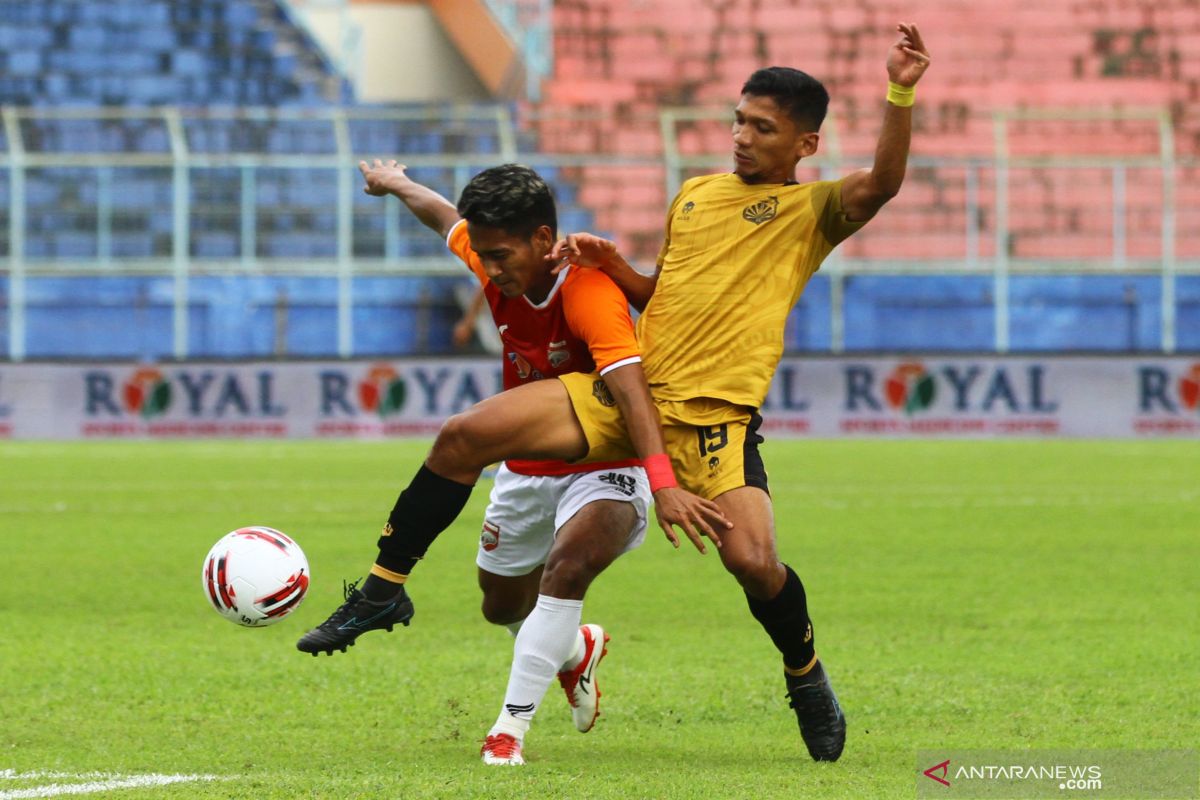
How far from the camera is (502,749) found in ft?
16.5

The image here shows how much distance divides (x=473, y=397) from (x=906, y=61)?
14.7 meters

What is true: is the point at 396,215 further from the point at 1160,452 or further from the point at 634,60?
the point at 1160,452

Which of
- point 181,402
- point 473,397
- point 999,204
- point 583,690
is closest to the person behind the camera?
point 583,690

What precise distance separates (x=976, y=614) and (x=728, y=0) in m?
19.7

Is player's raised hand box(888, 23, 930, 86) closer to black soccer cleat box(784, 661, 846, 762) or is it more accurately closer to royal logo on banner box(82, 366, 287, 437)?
black soccer cleat box(784, 661, 846, 762)

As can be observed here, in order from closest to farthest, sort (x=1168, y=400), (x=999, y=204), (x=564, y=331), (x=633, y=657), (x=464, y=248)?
(x=564, y=331) → (x=464, y=248) → (x=633, y=657) → (x=1168, y=400) → (x=999, y=204)

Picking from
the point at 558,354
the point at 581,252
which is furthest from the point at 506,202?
the point at 558,354

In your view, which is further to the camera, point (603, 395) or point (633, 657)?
point (633, 657)

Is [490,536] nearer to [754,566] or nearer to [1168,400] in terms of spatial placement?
[754,566]

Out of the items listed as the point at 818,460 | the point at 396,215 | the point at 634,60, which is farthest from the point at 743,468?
the point at 634,60

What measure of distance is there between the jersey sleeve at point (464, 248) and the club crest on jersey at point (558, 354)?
0.91 ft

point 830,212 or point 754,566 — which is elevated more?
point 830,212

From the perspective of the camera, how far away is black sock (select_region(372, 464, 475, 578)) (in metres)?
5.12

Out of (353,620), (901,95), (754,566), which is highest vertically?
Answer: (901,95)
